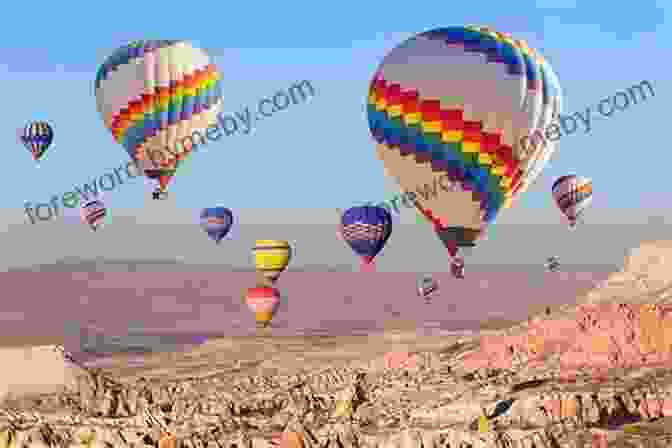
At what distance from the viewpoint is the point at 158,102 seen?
118 metres

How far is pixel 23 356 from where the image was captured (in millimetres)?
123875

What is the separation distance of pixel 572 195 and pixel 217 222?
42.1 metres

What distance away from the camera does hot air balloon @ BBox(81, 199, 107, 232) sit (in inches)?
6870

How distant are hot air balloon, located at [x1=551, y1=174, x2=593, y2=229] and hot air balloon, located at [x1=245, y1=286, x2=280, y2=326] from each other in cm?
3128

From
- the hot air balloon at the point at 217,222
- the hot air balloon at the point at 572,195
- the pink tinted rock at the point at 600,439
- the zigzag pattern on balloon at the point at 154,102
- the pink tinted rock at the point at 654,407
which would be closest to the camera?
the pink tinted rock at the point at 600,439

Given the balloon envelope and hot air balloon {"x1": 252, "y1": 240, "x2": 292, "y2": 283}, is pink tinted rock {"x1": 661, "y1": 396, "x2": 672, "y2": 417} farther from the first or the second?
hot air balloon {"x1": 252, "y1": 240, "x2": 292, "y2": 283}

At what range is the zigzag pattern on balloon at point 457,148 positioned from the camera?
89.9 m

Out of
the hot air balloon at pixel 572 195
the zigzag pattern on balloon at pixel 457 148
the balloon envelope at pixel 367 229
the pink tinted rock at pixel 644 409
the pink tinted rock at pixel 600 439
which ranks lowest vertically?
the pink tinted rock at pixel 600 439

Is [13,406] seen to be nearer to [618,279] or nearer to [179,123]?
[179,123]

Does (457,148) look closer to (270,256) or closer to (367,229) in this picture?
(367,229)

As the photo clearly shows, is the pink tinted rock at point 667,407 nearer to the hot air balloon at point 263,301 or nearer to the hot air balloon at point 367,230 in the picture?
the hot air balloon at point 367,230

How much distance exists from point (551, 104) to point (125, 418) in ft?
134

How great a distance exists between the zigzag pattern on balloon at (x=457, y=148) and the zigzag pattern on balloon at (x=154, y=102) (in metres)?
29.7

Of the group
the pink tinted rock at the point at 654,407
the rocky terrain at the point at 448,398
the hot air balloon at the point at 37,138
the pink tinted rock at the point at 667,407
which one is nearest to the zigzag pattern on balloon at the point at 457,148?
the rocky terrain at the point at 448,398
